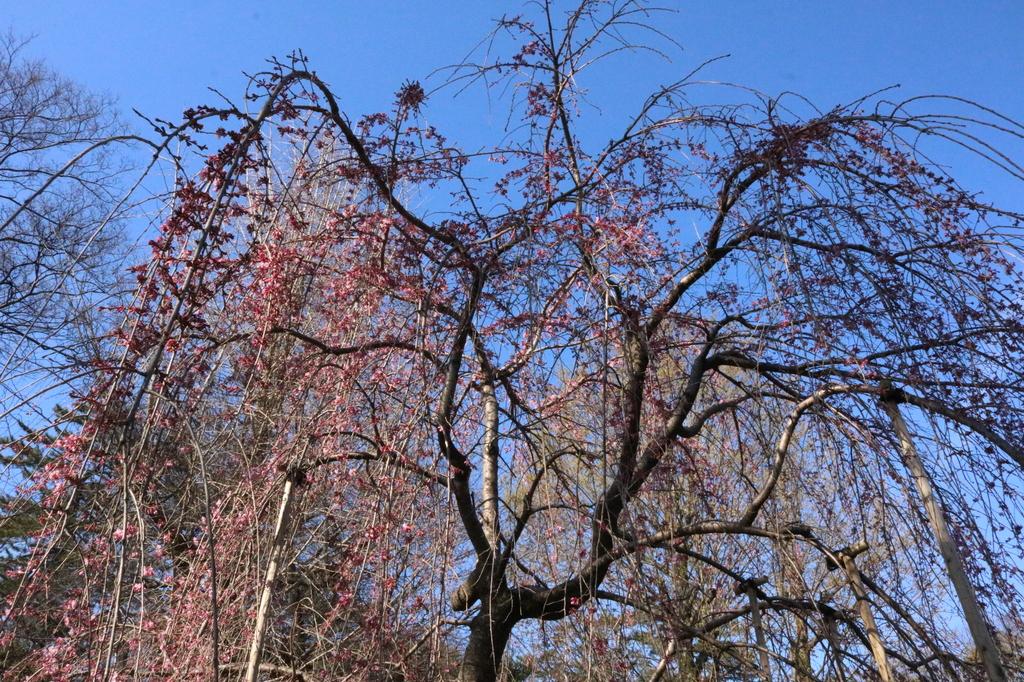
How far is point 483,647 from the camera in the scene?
11.9ft

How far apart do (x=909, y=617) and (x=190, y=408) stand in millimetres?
2492

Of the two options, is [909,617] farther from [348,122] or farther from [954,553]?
[348,122]

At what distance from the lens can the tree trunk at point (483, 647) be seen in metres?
3.56

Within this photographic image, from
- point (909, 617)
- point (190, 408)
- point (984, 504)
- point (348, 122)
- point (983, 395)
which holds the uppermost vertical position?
point (348, 122)

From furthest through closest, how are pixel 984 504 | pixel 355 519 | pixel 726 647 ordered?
pixel 726 647
pixel 355 519
pixel 984 504

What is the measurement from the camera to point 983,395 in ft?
8.83

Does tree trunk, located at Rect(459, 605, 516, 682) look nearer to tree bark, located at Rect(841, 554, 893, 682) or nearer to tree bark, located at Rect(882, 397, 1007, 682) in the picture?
tree bark, located at Rect(841, 554, 893, 682)

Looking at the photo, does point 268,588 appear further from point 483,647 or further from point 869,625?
point 869,625

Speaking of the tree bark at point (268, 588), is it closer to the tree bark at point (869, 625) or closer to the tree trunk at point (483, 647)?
the tree trunk at point (483, 647)

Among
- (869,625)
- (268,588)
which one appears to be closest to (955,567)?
(869,625)

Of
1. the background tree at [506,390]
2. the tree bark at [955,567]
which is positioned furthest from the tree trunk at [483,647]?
the tree bark at [955,567]

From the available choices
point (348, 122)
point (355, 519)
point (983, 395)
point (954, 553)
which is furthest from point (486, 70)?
point (954, 553)

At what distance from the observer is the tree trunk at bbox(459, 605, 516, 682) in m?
3.56

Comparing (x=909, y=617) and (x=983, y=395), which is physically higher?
(x=983, y=395)
